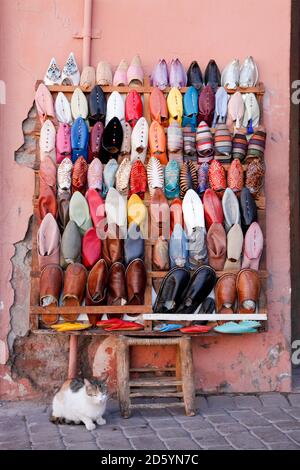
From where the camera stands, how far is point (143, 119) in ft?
12.7

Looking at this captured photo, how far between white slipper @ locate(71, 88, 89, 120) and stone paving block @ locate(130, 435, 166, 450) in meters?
1.89

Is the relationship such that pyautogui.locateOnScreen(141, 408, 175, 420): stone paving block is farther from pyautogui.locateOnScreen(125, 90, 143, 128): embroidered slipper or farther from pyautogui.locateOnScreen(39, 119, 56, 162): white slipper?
pyautogui.locateOnScreen(125, 90, 143, 128): embroidered slipper

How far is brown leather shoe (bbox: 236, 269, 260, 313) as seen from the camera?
372 cm

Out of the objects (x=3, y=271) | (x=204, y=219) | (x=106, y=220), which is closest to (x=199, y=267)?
(x=204, y=219)

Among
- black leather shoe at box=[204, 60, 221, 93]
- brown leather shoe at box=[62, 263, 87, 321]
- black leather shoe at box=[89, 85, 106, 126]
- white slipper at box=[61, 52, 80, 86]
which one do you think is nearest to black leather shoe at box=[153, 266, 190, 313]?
brown leather shoe at box=[62, 263, 87, 321]

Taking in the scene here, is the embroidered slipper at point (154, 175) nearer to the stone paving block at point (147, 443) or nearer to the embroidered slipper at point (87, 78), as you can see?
the embroidered slipper at point (87, 78)

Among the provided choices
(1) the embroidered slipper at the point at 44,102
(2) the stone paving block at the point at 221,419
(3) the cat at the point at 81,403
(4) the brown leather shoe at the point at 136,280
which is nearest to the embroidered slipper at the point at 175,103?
(1) the embroidered slipper at the point at 44,102

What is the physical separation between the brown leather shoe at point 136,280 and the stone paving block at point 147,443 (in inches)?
32.9

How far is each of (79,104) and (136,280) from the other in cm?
111

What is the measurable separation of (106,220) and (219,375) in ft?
3.81

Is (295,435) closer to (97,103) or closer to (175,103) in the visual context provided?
(175,103)

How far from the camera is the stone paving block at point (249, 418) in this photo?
11.1 ft

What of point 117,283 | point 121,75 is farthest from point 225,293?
point 121,75

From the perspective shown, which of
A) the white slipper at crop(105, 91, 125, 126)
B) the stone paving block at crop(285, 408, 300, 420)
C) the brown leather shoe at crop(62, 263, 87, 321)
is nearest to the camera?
the stone paving block at crop(285, 408, 300, 420)
